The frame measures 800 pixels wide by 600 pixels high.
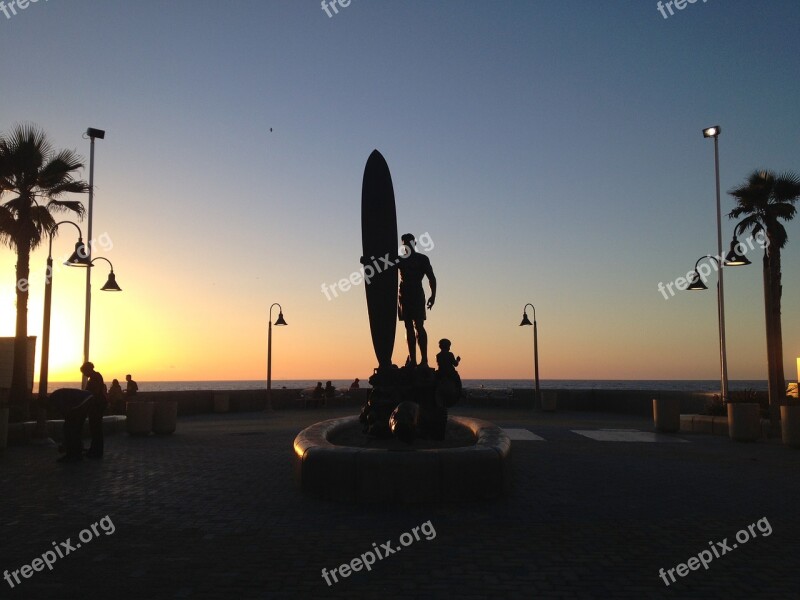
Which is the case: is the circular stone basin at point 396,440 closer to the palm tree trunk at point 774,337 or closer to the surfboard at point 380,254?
the surfboard at point 380,254

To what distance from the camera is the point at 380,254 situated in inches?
496

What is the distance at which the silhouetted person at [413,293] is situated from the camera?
1272 cm

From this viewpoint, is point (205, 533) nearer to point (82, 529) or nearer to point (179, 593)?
point (82, 529)

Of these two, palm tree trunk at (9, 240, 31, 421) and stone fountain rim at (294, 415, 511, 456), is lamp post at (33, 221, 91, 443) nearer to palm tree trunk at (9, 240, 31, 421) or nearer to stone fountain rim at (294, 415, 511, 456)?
palm tree trunk at (9, 240, 31, 421)

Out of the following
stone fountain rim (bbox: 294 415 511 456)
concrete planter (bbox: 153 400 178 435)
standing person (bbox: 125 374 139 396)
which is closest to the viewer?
stone fountain rim (bbox: 294 415 511 456)

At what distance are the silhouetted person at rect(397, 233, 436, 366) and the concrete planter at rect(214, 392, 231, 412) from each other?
21195mm

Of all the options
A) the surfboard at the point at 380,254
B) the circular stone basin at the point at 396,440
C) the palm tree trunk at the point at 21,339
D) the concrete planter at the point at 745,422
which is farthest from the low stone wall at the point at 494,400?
the surfboard at the point at 380,254

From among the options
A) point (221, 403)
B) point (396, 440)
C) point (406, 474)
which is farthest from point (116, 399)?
point (406, 474)

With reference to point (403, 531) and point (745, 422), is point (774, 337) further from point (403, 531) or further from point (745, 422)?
point (403, 531)

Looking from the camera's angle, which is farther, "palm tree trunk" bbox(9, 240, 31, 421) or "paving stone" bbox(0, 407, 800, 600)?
"palm tree trunk" bbox(9, 240, 31, 421)

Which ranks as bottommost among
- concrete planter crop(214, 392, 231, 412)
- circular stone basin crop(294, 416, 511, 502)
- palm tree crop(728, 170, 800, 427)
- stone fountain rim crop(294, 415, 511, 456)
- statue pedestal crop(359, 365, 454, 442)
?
concrete planter crop(214, 392, 231, 412)

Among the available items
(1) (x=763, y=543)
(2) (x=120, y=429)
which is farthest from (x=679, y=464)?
(2) (x=120, y=429)

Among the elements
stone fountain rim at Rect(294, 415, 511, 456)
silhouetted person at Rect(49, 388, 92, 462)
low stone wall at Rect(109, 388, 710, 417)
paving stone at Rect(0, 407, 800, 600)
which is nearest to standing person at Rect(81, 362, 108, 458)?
silhouetted person at Rect(49, 388, 92, 462)

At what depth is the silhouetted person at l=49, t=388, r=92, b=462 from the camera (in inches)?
496
